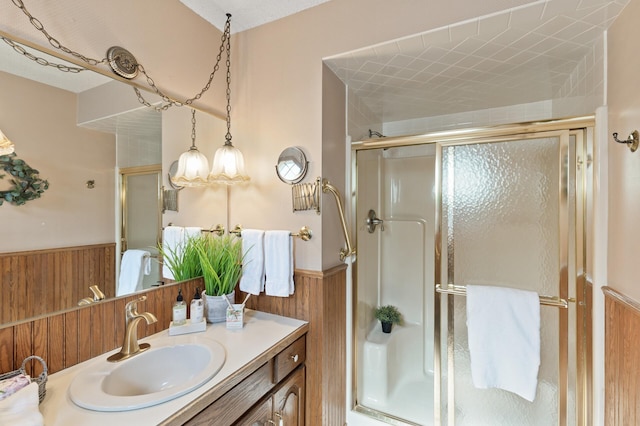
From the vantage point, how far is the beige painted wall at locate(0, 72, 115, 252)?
0.90m

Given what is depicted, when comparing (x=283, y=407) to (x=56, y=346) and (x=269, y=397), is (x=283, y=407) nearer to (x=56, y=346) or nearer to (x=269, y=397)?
(x=269, y=397)

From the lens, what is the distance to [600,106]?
1.19 meters

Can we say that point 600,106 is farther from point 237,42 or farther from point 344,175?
point 237,42

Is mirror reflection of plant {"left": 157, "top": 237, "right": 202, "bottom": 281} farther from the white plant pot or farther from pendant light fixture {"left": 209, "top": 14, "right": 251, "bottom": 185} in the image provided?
pendant light fixture {"left": 209, "top": 14, "right": 251, "bottom": 185}

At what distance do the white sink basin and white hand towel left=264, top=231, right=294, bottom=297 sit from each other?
0.37 metres

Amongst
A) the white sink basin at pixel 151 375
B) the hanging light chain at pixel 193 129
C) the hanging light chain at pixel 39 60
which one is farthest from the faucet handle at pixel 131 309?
the hanging light chain at pixel 39 60

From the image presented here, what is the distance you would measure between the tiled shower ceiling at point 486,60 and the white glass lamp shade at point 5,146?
1.26 m

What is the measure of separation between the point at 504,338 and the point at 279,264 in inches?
45.1

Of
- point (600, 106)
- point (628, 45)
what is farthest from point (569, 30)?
point (600, 106)

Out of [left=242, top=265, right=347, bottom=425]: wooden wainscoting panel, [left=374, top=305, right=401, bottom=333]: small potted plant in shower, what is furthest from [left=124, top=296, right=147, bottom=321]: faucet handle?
[left=374, top=305, right=401, bottom=333]: small potted plant in shower

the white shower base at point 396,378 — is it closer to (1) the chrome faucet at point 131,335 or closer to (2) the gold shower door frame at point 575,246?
(2) the gold shower door frame at point 575,246

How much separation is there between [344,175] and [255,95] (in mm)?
672

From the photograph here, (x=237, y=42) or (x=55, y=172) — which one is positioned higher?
(x=237, y=42)

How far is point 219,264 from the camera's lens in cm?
145
